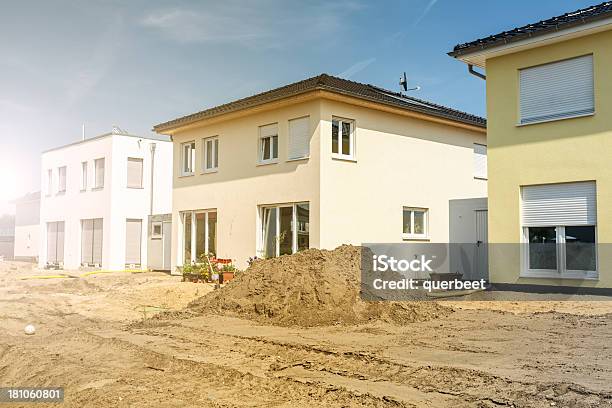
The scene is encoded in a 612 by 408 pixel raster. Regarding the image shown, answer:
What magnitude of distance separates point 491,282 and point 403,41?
8.70 meters

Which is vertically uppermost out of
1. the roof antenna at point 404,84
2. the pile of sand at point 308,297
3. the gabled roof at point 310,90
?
the roof antenna at point 404,84

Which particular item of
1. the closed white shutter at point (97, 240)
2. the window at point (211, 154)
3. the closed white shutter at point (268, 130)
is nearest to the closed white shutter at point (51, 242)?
the closed white shutter at point (97, 240)

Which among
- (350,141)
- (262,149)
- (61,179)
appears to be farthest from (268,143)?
(61,179)

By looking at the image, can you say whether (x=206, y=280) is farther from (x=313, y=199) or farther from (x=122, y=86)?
(x=122, y=86)

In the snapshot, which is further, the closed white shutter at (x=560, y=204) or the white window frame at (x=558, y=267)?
the closed white shutter at (x=560, y=204)

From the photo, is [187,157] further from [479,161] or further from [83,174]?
[479,161]

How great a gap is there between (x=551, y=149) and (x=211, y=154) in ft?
40.6

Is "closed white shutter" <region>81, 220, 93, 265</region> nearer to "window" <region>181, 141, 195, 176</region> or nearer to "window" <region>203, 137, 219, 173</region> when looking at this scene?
"window" <region>181, 141, 195, 176</region>

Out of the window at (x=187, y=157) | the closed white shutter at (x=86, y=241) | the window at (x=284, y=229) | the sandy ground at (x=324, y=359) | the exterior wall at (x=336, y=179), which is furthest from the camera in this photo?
the closed white shutter at (x=86, y=241)

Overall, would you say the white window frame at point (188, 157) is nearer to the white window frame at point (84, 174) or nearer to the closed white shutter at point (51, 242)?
the white window frame at point (84, 174)

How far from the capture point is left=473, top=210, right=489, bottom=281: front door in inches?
759

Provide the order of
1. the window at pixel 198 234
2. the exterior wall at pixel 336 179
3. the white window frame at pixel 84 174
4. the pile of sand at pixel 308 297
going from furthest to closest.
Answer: the white window frame at pixel 84 174, the window at pixel 198 234, the exterior wall at pixel 336 179, the pile of sand at pixel 308 297

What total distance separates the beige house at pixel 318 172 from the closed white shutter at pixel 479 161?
7cm

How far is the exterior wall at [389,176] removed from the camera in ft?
59.8
